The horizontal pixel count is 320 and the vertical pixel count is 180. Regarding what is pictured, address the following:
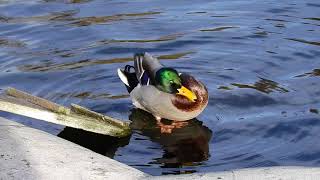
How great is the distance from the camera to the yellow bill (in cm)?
661

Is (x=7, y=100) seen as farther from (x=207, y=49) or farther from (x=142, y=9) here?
(x=142, y=9)

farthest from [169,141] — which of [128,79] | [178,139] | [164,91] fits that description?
[128,79]

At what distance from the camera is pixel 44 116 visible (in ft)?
18.4

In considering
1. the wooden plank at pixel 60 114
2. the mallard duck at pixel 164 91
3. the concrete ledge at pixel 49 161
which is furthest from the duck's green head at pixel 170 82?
the concrete ledge at pixel 49 161

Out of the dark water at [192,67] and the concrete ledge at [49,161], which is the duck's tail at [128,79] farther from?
the concrete ledge at [49,161]

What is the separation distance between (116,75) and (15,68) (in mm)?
1071

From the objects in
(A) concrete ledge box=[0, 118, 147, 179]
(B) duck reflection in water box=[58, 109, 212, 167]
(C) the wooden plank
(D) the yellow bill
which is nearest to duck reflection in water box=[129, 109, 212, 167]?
(B) duck reflection in water box=[58, 109, 212, 167]

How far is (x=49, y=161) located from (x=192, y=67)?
340cm

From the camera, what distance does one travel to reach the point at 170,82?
6812 millimetres

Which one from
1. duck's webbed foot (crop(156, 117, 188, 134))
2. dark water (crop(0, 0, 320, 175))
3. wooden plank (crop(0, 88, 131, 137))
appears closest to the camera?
wooden plank (crop(0, 88, 131, 137))

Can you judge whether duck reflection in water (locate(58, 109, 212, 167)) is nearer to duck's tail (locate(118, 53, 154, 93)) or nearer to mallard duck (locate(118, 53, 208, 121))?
mallard duck (locate(118, 53, 208, 121))

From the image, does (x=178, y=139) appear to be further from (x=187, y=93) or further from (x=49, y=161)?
(x=49, y=161)

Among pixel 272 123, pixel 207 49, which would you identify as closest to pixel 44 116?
pixel 272 123

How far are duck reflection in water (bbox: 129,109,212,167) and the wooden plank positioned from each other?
0.37 metres
